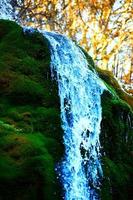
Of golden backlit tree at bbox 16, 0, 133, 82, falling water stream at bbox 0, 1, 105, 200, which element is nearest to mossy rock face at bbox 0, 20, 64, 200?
falling water stream at bbox 0, 1, 105, 200

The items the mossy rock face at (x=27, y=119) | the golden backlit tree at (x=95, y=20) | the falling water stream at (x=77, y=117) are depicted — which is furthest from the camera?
the golden backlit tree at (x=95, y=20)

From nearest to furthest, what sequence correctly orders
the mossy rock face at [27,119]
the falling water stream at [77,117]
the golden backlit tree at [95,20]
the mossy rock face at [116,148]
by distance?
the mossy rock face at [27,119], the falling water stream at [77,117], the mossy rock face at [116,148], the golden backlit tree at [95,20]

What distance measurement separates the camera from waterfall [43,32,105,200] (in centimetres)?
676

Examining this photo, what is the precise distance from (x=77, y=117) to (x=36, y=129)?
3.36 ft

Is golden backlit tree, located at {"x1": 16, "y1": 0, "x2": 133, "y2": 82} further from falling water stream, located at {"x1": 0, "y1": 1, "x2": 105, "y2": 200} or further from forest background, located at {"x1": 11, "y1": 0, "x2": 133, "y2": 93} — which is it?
falling water stream, located at {"x1": 0, "y1": 1, "x2": 105, "y2": 200}

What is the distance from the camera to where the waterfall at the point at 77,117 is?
6.76 metres

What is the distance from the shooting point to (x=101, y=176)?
7.67 metres

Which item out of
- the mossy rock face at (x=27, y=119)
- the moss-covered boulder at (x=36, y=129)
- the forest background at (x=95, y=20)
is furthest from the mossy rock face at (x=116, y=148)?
the forest background at (x=95, y=20)

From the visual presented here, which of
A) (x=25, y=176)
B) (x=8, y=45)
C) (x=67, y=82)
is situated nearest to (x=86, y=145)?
(x=67, y=82)

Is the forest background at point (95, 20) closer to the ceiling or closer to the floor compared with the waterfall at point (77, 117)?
closer to the ceiling

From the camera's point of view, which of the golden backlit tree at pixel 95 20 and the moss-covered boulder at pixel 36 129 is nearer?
the moss-covered boulder at pixel 36 129

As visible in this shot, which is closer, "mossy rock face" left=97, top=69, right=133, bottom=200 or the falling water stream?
the falling water stream

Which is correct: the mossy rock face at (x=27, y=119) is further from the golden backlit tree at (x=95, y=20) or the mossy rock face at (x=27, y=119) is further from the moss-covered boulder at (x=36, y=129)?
the golden backlit tree at (x=95, y=20)

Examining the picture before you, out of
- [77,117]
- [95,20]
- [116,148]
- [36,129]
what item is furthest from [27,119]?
[95,20]
